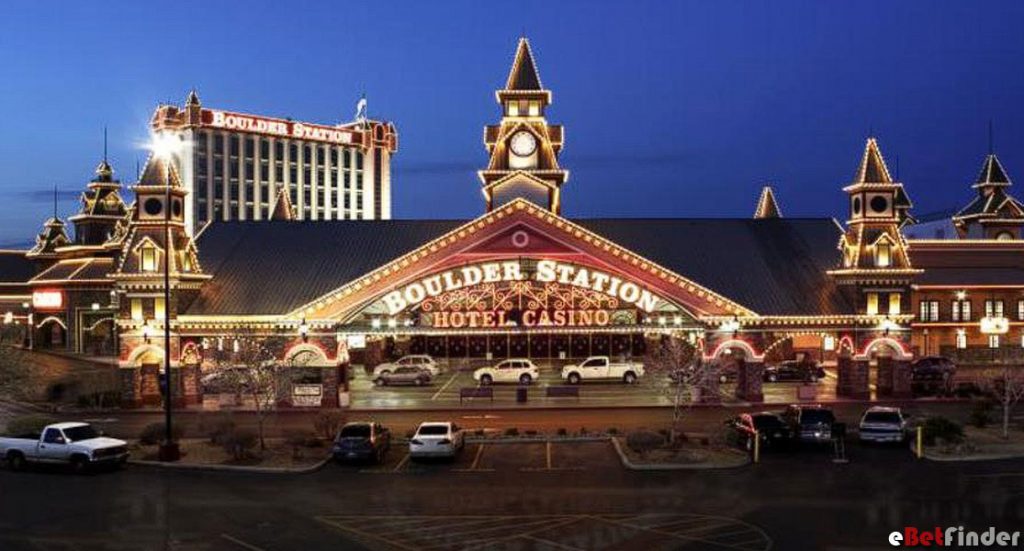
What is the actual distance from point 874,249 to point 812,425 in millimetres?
20519

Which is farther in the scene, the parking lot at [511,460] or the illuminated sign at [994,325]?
the illuminated sign at [994,325]

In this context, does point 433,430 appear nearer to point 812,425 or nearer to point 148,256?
point 812,425

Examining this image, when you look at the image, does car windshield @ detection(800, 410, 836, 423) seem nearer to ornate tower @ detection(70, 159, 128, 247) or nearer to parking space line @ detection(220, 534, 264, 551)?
parking space line @ detection(220, 534, 264, 551)

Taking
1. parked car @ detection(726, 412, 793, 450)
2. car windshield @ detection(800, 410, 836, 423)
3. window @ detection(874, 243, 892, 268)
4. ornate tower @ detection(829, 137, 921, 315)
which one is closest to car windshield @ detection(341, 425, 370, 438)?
parked car @ detection(726, 412, 793, 450)

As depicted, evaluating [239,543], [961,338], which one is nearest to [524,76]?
[961,338]

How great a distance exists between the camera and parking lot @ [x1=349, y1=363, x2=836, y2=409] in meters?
49.3

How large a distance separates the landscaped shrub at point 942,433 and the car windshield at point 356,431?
1922 centimetres

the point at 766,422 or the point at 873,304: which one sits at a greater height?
the point at 873,304

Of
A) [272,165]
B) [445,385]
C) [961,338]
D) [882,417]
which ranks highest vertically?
[272,165]

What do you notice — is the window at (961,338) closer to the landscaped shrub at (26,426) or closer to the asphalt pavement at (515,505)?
the asphalt pavement at (515,505)

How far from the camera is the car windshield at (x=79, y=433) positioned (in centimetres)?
3244

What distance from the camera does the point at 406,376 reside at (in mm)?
56875

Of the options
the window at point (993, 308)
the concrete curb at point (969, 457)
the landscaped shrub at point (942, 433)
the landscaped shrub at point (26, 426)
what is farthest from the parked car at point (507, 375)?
the window at point (993, 308)

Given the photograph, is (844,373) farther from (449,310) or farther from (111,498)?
(111,498)
